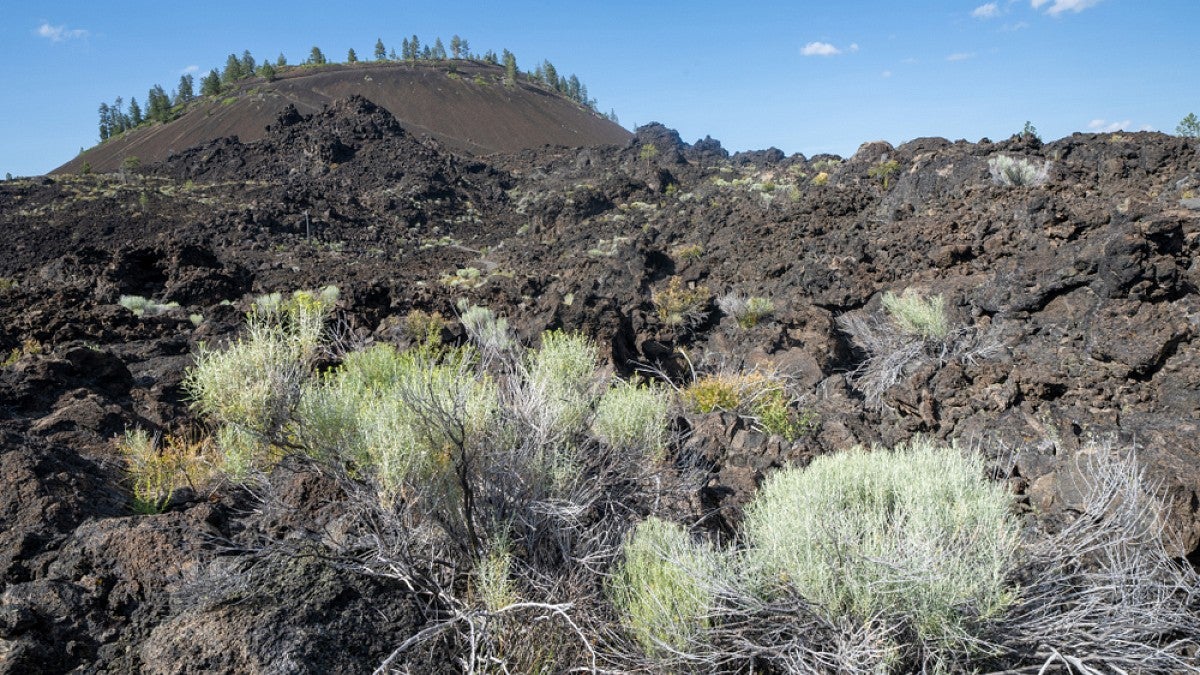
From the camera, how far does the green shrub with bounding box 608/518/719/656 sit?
2.64 meters

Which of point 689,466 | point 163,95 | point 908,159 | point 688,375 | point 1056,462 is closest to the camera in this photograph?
point 1056,462

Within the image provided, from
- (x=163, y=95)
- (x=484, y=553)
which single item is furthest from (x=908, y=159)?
(x=163, y=95)

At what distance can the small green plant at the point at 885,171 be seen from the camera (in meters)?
14.0

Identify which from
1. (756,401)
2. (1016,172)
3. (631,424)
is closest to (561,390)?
(631,424)

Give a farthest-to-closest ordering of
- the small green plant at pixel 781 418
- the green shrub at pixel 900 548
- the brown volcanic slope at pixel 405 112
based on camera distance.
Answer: the brown volcanic slope at pixel 405 112, the small green plant at pixel 781 418, the green shrub at pixel 900 548

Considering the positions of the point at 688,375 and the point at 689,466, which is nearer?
the point at 689,466

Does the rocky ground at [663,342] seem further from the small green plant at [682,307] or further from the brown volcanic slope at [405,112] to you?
the brown volcanic slope at [405,112]

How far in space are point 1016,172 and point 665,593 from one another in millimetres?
10316

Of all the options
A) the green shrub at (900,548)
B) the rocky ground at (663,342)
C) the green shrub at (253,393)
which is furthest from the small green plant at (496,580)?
the green shrub at (253,393)

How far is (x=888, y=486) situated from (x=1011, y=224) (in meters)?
6.26

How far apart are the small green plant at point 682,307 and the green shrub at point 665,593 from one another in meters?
5.75

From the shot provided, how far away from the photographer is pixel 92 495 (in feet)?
11.5

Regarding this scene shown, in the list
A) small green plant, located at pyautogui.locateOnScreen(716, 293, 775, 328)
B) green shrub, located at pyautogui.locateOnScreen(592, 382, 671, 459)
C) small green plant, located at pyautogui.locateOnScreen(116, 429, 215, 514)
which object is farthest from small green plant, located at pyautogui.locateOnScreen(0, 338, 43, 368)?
small green plant, located at pyautogui.locateOnScreen(716, 293, 775, 328)

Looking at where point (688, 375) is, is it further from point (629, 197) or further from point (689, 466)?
point (629, 197)
